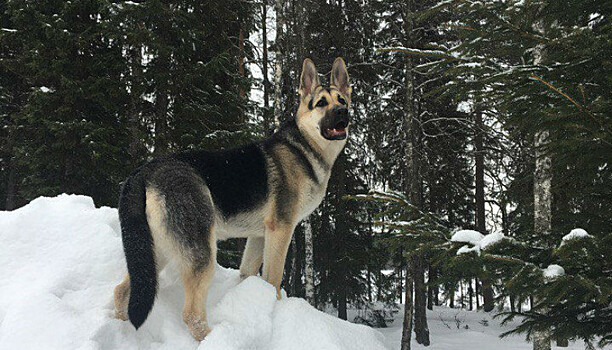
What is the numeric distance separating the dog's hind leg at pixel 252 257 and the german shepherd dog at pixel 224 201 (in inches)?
0.4

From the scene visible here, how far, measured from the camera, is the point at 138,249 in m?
2.72

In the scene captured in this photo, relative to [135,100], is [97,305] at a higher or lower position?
lower

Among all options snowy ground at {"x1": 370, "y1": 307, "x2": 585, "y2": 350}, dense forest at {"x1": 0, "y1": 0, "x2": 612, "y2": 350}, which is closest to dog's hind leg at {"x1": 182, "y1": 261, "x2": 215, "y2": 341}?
dense forest at {"x1": 0, "y1": 0, "x2": 612, "y2": 350}

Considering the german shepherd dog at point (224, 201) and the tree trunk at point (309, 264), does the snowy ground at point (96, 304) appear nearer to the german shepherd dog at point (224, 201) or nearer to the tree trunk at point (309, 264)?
the german shepherd dog at point (224, 201)

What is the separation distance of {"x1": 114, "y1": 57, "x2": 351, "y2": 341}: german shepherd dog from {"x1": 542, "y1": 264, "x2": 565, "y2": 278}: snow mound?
205 centimetres

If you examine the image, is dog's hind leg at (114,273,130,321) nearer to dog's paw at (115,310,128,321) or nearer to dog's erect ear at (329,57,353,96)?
dog's paw at (115,310,128,321)

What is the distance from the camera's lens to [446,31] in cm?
1308

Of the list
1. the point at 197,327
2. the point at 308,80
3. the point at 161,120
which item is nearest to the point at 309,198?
the point at 308,80

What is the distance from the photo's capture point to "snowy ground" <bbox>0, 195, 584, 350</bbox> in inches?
99.8

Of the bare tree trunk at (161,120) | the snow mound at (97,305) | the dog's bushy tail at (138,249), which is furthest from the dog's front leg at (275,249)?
the bare tree trunk at (161,120)

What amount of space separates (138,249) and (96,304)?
0.64 metres

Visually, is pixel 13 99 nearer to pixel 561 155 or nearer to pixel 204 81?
pixel 204 81

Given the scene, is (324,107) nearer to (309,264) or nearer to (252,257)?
(252,257)

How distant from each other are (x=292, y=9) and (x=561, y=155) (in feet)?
36.6
